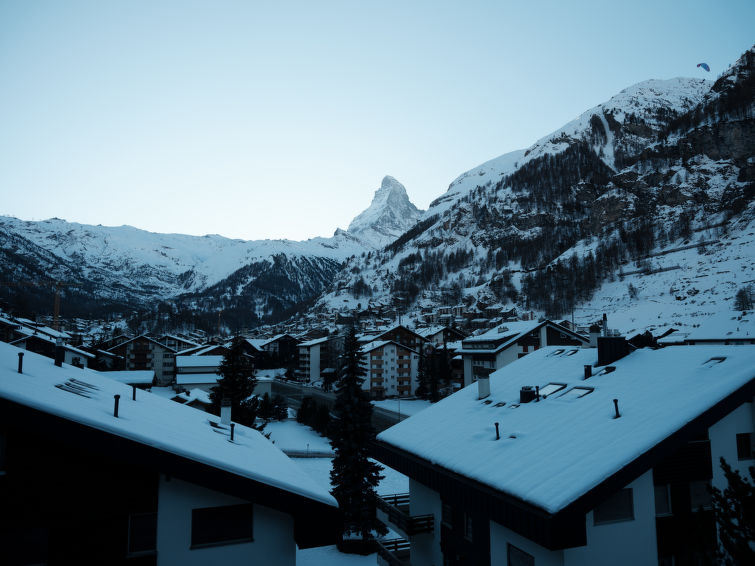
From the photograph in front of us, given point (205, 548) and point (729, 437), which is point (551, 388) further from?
point (205, 548)

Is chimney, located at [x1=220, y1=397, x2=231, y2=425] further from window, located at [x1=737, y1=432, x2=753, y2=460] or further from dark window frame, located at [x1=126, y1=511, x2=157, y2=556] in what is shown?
window, located at [x1=737, y1=432, x2=753, y2=460]

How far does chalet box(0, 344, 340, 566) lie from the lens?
628 centimetres

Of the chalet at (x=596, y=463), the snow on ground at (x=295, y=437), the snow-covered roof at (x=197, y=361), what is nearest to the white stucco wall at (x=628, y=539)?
the chalet at (x=596, y=463)

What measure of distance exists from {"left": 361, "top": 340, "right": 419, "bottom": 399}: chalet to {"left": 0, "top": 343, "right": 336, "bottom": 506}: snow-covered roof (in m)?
66.4

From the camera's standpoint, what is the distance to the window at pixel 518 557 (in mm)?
9727

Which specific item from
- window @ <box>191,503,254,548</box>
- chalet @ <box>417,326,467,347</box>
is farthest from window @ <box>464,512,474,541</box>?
chalet @ <box>417,326,467,347</box>

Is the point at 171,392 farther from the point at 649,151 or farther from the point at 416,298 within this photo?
the point at 649,151

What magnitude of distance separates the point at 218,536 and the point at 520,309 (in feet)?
482

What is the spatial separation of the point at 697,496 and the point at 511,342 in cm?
4975

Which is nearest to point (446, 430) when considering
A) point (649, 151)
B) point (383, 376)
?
point (383, 376)

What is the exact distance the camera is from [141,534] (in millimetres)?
6910

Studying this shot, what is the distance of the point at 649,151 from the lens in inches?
7244

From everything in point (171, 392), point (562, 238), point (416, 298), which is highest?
point (562, 238)

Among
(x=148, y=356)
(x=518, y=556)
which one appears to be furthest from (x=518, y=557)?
(x=148, y=356)
